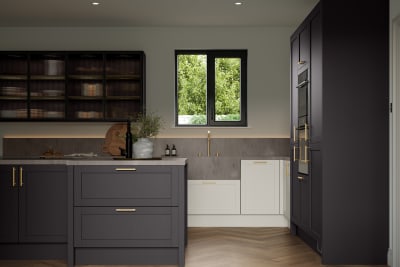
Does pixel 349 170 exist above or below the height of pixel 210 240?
above

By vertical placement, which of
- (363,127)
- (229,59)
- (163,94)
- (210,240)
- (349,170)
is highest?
(229,59)

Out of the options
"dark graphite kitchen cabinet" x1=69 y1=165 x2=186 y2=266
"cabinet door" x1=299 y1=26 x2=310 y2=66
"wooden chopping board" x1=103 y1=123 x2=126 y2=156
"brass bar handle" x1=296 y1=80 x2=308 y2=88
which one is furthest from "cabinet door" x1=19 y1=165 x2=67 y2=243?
"cabinet door" x1=299 y1=26 x2=310 y2=66

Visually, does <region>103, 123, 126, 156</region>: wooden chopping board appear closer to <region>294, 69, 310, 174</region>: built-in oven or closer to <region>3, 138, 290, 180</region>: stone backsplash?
<region>3, 138, 290, 180</region>: stone backsplash

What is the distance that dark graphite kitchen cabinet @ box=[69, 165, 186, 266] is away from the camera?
4391mm

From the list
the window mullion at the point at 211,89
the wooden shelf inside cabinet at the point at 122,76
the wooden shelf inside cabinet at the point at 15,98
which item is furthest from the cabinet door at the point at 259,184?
the wooden shelf inside cabinet at the point at 15,98

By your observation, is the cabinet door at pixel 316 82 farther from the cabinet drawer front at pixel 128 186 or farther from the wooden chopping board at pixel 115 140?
the wooden chopping board at pixel 115 140

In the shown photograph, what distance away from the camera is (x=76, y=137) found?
7.39 metres

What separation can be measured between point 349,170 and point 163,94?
11.2 ft

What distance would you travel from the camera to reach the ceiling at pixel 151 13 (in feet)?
20.1

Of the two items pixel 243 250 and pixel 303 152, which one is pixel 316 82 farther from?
pixel 243 250

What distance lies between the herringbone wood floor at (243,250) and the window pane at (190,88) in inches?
66.4

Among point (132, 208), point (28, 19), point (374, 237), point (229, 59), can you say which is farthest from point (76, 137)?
point (374, 237)

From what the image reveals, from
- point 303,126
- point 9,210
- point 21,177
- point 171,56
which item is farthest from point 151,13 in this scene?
point 9,210

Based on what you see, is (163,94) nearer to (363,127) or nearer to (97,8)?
(97,8)
